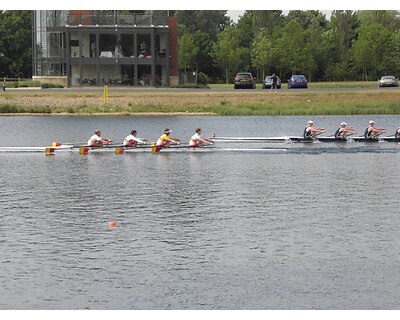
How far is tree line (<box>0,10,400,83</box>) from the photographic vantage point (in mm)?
121938

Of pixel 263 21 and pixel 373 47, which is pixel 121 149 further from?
pixel 263 21

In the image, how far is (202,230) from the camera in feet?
105

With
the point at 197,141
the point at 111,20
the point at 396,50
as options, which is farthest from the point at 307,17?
the point at 197,141

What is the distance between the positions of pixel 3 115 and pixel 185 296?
2543 inches

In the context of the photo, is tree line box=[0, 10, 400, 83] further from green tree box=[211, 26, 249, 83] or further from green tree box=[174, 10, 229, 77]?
green tree box=[174, 10, 229, 77]

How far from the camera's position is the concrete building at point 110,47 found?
105 m

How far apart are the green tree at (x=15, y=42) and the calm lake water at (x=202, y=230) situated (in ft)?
263

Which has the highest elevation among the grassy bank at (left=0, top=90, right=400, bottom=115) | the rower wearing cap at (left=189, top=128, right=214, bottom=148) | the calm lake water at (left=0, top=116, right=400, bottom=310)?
the grassy bank at (left=0, top=90, right=400, bottom=115)

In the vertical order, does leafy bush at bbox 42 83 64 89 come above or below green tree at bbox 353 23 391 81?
below

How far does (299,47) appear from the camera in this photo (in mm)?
121500

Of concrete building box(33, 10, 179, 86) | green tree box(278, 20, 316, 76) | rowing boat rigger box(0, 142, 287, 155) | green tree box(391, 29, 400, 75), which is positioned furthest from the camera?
green tree box(278, 20, 316, 76)

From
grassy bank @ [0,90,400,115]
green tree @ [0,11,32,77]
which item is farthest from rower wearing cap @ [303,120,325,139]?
green tree @ [0,11,32,77]

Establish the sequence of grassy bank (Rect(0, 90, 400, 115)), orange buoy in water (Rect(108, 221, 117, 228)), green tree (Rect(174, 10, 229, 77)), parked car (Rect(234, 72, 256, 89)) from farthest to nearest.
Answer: green tree (Rect(174, 10, 229, 77)) → parked car (Rect(234, 72, 256, 89)) → grassy bank (Rect(0, 90, 400, 115)) → orange buoy in water (Rect(108, 221, 117, 228))

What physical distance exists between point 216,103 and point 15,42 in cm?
5961
